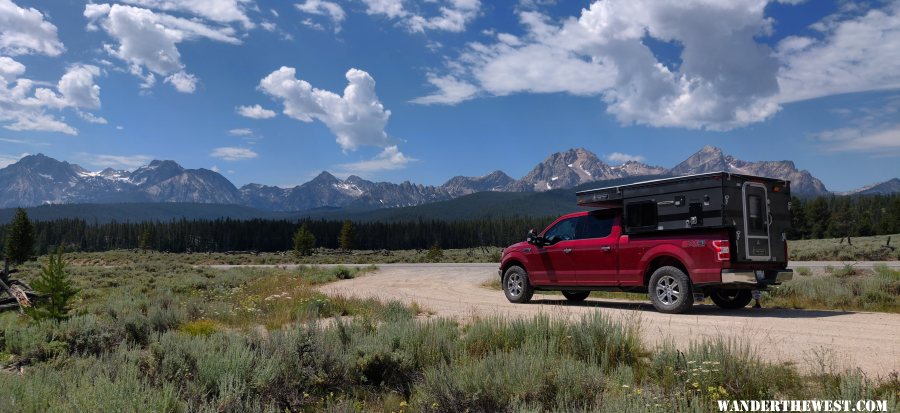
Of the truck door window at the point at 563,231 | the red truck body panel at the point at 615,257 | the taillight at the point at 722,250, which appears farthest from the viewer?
the truck door window at the point at 563,231

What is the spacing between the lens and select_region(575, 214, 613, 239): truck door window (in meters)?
12.4

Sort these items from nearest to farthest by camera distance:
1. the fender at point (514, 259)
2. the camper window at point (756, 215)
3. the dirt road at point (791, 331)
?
the dirt road at point (791, 331)
the camper window at point (756, 215)
the fender at point (514, 259)

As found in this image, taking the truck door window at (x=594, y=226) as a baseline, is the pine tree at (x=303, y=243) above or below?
below

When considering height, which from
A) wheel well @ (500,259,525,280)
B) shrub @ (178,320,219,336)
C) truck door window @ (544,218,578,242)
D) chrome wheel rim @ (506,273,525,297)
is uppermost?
truck door window @ (544,218,578,242)

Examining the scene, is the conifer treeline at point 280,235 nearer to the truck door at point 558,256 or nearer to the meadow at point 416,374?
the truck door at point 558,256

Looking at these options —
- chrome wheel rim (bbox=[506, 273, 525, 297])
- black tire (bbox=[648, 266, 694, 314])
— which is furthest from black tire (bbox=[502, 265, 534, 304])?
black tire (bbox=[648, 266, 694, 314])

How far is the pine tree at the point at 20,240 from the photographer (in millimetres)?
56656

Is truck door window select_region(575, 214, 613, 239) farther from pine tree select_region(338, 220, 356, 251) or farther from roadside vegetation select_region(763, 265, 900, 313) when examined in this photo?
pine tree select_region(338, 220, 356, 251)

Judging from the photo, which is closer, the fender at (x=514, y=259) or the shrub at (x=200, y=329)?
the shrub at (x=200, y=329)

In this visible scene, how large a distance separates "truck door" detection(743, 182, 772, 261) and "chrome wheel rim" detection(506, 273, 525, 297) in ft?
17.7

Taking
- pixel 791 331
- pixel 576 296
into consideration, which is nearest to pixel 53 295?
pixel 576 296

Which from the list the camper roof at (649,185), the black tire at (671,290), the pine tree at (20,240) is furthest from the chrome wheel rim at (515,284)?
the pine tree at (20,240)

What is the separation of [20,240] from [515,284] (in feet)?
212

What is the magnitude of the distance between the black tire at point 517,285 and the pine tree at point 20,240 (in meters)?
61.4
